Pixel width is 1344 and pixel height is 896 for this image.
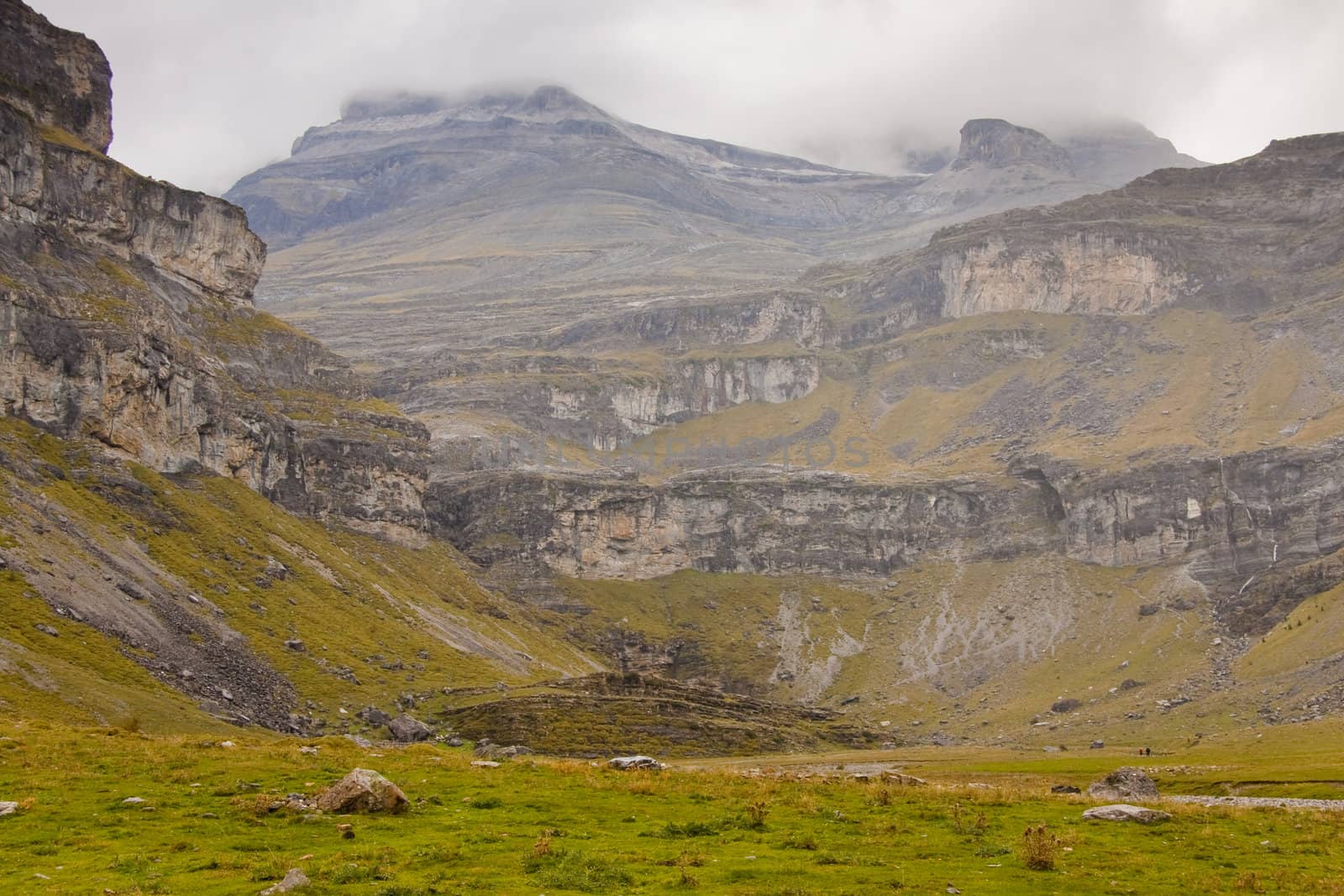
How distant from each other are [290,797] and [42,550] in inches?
3500

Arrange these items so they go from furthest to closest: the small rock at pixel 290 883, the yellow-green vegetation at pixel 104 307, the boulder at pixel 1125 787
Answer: the yellow-green vegetation at pixel 104 307 < the boulder at pixel 1125 787 < the small rock at pixel 290 883

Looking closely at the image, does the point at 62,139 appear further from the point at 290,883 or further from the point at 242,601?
the point at 290,883

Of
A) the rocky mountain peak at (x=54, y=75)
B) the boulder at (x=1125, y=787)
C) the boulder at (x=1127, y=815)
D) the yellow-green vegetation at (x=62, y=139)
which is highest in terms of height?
the rocky mountain peak at (x=54, y=75)

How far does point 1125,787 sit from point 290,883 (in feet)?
125

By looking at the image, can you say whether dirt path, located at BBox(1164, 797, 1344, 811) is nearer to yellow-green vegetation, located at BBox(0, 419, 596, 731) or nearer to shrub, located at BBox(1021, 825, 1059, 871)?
shrub, located at BBox(1021, 825, 1059, 871)

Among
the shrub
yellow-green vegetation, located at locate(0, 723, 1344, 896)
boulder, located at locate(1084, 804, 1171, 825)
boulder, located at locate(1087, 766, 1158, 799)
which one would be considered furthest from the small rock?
boulder, located at locate(1087, 766, 1158, 799)

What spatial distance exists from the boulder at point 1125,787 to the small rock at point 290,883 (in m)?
35.0

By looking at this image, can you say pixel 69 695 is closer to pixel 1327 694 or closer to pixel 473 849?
pixel 473 849

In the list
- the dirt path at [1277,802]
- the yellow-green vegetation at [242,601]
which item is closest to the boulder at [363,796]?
the dirt path at [1277,802]

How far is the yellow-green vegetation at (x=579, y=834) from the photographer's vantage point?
28172mm

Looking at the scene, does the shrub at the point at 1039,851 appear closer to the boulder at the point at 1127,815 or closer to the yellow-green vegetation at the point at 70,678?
the boulder at the point at 1127,815

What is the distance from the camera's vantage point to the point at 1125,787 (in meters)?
51.4

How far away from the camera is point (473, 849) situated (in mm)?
31156

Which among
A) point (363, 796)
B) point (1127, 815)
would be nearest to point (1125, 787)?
point (1127, 815)
